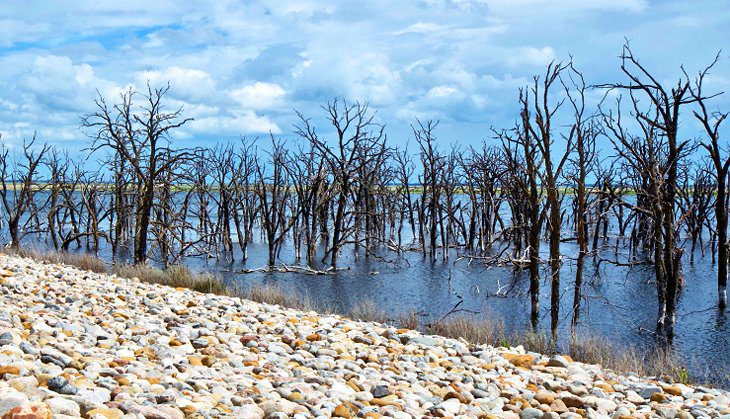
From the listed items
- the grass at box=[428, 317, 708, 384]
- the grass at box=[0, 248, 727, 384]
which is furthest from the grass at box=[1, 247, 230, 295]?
the grass at box=[428, 317, 708, 384]

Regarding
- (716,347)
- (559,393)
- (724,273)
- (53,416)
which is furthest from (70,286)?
(724,273)

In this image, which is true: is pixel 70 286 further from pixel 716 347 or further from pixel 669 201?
pixel 716 347

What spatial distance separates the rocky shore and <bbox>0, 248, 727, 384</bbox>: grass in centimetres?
159

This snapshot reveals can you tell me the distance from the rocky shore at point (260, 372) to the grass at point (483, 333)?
1593 millimetres

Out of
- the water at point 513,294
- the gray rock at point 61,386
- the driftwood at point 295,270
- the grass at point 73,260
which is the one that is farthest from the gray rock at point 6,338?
the driftwood at point 295,270

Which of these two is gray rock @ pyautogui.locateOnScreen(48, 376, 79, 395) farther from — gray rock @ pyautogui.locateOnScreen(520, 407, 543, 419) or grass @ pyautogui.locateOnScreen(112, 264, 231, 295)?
grass @ pyautogui.locateOnScreen(112, 264, 231, 295)

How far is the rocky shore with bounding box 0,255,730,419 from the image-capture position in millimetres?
6211

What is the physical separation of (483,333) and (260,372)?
5.96m

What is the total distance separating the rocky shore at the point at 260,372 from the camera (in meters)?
6.21

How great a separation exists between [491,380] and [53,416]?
17.1 feet

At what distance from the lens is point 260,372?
7.83 metres

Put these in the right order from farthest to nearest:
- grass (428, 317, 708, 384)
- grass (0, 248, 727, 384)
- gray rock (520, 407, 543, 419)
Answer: grass (0, 248, 727, 384) < grass (428, 317, 708, 384) < gray rock (520, 407, 543, 419)

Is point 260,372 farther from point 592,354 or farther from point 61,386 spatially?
point 592,354

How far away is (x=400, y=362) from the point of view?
9.02 metres
